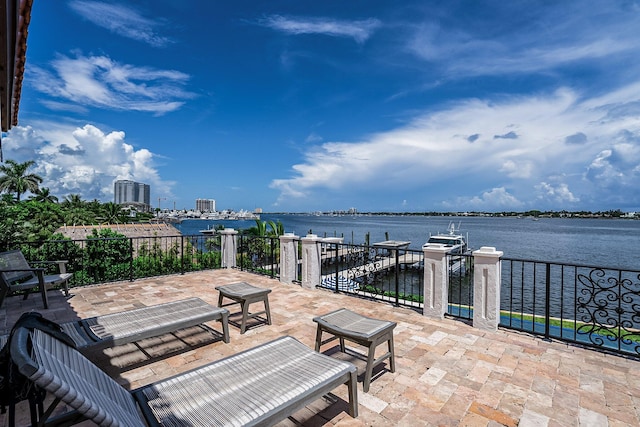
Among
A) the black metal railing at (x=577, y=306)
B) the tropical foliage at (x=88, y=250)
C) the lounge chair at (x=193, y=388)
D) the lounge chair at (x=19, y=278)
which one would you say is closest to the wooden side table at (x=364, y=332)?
the lounge chair at (x=193, y=388)

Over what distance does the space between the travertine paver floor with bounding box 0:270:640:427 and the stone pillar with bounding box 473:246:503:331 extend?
0.21m

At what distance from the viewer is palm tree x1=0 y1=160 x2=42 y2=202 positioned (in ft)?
125

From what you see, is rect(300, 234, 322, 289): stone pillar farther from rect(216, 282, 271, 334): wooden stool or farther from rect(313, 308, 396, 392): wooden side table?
rect(313, 308, 396, 392): wooden side table

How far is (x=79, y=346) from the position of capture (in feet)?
8.92

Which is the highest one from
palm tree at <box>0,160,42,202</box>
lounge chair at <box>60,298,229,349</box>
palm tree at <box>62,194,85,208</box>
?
palm tree at <box>0,160,42,202</box>

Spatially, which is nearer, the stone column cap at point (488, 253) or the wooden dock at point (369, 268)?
the stone column cap at point (488, 253)

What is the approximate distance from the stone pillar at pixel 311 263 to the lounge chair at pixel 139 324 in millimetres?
3114

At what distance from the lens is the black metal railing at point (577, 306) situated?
3.92 m

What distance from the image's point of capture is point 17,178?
127ft

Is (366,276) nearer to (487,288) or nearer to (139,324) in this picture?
(487,288)

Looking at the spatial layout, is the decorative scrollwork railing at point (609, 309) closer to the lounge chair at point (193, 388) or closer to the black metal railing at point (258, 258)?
the lounge chair at point (193, 388)

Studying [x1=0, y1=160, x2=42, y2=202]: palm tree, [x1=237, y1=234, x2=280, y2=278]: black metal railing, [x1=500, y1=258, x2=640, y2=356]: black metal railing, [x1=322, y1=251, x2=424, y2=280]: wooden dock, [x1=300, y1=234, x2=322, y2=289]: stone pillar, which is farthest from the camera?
[x1=0, y1=160, x2=42, y2=202]: palm tree

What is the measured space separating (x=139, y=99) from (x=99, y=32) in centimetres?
686

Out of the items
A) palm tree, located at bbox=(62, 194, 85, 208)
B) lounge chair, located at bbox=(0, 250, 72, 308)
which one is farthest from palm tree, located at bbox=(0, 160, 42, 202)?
lounge chair, located at bbox=(0, 250, 72, 308)
